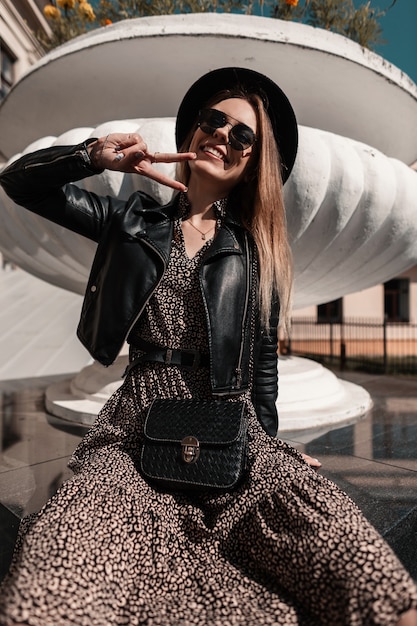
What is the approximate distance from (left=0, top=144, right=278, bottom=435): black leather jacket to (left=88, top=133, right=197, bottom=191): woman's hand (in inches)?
1.8

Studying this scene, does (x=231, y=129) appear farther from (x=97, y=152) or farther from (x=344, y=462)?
(x=344, y=462)

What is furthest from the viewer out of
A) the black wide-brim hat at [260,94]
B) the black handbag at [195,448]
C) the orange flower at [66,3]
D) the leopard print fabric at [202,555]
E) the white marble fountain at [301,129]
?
the orange flower at [66,3]

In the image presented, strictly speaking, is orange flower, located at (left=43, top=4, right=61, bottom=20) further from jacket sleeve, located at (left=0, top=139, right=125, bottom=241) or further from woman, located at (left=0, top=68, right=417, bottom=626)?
jacket sleeve, located at (left=0, top=139, right=125, bottom=241)

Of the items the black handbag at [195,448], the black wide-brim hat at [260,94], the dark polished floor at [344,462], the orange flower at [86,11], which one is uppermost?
the orange flower at [86,11]

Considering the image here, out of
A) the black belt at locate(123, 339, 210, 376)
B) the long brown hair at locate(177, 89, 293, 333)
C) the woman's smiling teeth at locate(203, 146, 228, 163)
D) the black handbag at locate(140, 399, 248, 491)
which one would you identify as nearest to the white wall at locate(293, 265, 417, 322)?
the long brown hair at locate(177, 89, 293, 333)

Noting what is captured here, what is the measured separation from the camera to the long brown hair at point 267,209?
4.95 ft

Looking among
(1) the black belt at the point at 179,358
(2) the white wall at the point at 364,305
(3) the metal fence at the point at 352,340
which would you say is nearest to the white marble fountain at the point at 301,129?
(1) the black belt at the point at 179,358

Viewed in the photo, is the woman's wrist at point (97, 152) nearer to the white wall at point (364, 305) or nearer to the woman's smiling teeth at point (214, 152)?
the woman's smiling teeth at point (214, 152)

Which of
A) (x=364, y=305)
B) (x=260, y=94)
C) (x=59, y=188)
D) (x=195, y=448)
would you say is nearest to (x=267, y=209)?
(x=260, y=94)

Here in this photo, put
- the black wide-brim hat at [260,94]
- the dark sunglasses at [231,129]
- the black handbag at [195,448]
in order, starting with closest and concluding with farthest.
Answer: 1. the black handbag at [195,448]
2. the dark sunglasses at [231,129]
3. the black wide-brim hat at [260,94]

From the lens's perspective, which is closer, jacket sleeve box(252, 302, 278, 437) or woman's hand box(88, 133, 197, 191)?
woman's hand box(88, 133, 197, 191)

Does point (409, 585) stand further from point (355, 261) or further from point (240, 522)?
point (355, 261)

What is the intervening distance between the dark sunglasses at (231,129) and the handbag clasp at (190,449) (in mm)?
892

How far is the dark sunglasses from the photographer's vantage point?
1.49m
